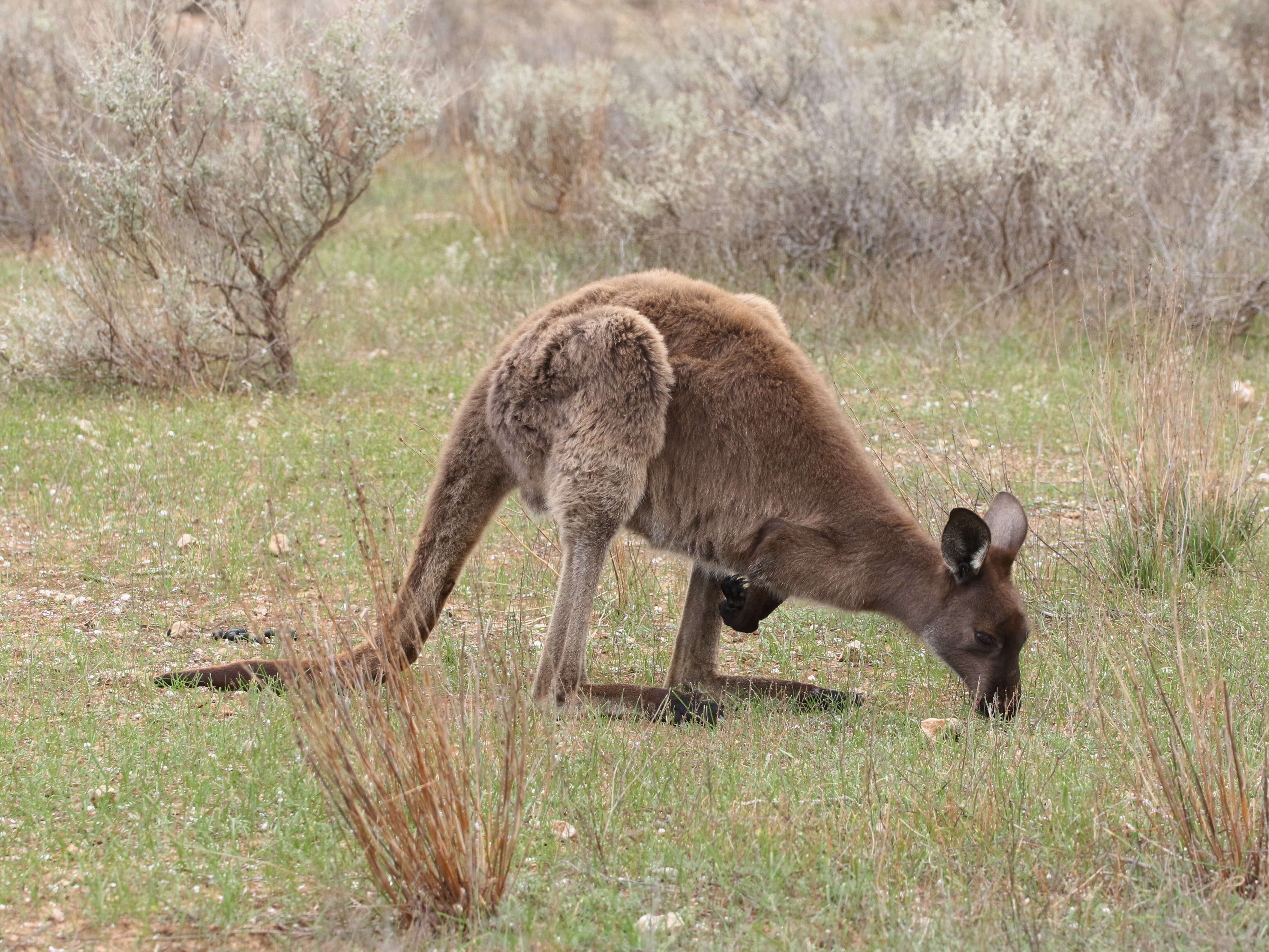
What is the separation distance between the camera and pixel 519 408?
468 cm

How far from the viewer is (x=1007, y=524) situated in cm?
456

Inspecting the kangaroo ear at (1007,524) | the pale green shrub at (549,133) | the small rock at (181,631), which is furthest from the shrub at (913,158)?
the small rock at (181,631)

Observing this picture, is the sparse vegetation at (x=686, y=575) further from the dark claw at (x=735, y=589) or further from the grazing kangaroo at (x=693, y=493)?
the dark claw at (x=735, y=589)

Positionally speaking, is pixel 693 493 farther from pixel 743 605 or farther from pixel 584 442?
pixel 743 605

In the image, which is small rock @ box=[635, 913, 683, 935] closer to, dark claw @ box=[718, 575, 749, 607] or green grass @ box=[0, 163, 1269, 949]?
green grass @ box=[0, 163, 1269, 949]

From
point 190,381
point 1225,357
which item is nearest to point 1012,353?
point 1225,357

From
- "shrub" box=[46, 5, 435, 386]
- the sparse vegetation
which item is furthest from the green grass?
"shrub" box=[46, 5, 435, 386]

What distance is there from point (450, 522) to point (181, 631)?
1.38 m

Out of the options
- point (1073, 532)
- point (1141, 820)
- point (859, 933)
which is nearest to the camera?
point (859, 933)

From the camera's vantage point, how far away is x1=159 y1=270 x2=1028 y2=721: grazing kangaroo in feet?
14.8

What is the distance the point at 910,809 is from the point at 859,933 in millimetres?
613

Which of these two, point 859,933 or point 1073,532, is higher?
point 859,933

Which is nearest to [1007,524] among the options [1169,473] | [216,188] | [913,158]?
[1169,473]

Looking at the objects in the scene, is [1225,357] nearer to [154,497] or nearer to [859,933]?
[859,933]
